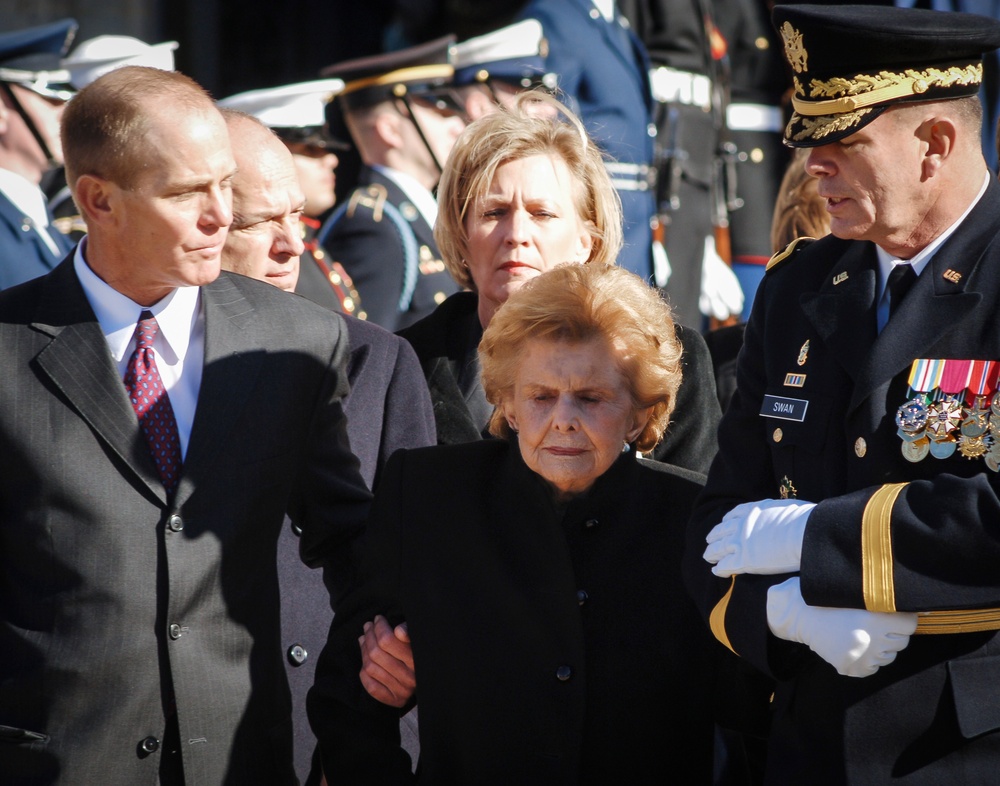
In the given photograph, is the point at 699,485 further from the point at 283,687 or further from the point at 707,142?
the point at 707,142

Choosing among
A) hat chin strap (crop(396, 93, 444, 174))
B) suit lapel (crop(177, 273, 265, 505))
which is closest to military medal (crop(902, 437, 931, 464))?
suit lapel (crop(177, 273, 265, 505))

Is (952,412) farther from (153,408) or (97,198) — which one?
(97,198)

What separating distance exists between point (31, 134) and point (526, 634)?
423cm

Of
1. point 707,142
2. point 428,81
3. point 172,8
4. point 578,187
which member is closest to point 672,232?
point 707,142

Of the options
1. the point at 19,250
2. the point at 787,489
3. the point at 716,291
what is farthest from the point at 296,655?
the point at 716,291

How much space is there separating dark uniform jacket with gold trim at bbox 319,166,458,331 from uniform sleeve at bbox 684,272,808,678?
313 cm

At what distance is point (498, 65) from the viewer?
21.4 ft

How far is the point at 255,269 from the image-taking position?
11.7 feet

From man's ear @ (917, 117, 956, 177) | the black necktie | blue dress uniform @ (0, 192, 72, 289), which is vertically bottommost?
blue dress uniform @ (0, 192, 72, 289)

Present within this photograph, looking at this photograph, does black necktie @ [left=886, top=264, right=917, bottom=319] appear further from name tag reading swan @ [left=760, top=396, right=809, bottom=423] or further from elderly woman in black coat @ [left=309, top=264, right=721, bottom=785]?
elderly woman in black coat @ [left=309, top=264, right=721, bottom=785]

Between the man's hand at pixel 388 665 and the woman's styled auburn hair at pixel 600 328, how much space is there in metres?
0.48

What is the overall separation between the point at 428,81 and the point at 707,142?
5.77 feet

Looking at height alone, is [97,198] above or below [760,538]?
above

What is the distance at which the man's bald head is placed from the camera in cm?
356
